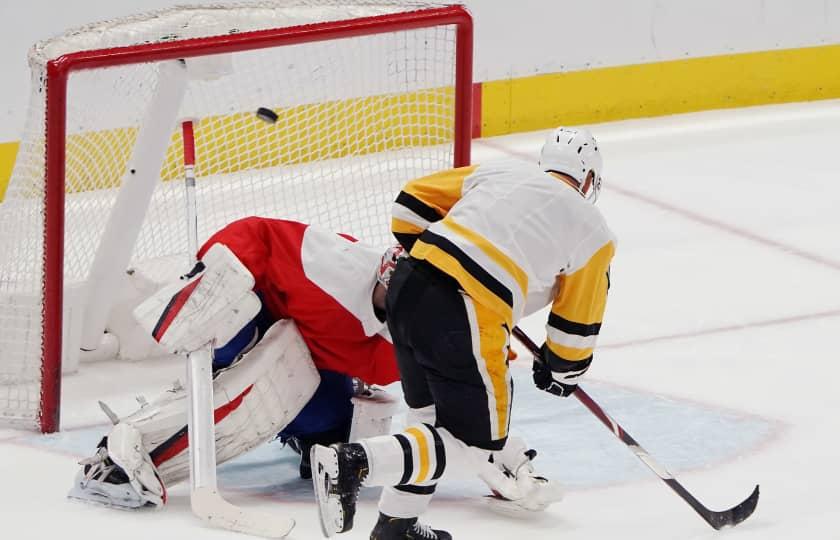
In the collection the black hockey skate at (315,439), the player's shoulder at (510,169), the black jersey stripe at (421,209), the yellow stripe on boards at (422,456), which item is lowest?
the black hockey skate at (315,439)

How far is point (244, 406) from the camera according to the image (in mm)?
3186

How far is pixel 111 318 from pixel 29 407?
0.45 meters

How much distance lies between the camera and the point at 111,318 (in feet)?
13.4

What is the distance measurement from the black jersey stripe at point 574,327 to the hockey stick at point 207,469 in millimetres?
599

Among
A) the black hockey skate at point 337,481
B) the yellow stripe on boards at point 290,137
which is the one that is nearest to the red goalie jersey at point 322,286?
the black hockey skate at point 337,481

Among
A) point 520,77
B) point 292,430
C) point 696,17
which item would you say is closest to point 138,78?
point 292,430

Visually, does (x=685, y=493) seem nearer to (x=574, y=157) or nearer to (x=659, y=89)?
(x=574, y=157)

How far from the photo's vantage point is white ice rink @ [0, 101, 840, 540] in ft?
10.3

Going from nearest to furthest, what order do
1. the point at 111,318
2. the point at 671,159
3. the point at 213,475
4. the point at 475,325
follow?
the point at 475,325 < the point at 213,475 < the point at 111,318 < the point at 671,159

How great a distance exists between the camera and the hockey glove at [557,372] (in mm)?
2979

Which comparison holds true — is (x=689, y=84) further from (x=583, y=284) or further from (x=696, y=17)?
(x=583, y=284)

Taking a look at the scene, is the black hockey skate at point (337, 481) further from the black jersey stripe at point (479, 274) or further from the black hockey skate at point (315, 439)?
the black hockey skate at point (315, 439)

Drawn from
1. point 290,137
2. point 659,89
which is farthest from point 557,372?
point 659,89

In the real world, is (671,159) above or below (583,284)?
below
